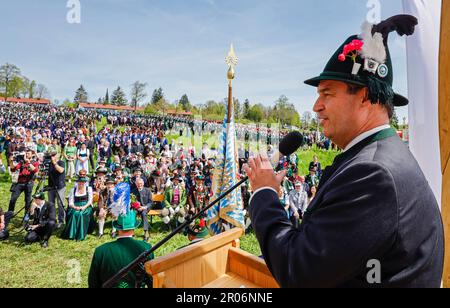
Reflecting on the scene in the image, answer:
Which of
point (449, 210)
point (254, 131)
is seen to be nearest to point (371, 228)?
point (449, 210)

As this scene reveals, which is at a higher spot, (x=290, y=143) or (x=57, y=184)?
(x=290, y=143)

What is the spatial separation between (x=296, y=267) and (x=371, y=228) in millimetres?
319

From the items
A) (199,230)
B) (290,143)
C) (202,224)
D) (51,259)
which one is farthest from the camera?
(51,259)

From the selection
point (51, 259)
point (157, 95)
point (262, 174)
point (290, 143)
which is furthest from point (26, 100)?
point (262, 174)

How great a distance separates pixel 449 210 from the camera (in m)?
2.69

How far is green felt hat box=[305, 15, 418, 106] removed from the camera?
1409mm

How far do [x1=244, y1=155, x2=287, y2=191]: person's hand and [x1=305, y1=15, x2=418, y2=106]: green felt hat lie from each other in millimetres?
527

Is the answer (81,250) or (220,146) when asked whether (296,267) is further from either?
(81,250)

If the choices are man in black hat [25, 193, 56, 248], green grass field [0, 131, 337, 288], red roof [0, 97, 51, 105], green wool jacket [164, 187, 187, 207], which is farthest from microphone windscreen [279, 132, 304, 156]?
red roof [0, 97, 51, 105]

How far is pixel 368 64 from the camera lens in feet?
4.75

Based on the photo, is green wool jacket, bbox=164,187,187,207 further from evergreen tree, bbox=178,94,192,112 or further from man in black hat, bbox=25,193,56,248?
evergreen tree, bbox=178,94,192,112

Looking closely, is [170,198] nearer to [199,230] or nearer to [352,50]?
[199,230]

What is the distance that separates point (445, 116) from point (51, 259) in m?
A: 7.84

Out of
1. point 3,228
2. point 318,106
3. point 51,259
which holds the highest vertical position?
point 318,106
